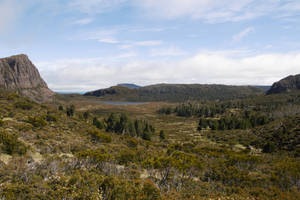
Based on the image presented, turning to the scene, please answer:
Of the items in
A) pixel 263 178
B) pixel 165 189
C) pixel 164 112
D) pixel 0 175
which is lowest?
pixel 164 112

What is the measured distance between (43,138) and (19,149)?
398cm

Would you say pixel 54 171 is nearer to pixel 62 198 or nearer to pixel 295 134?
pixel 62 198

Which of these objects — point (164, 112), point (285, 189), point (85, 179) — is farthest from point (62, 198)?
point (164, 112)

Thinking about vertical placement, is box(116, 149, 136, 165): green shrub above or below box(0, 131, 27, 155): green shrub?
below

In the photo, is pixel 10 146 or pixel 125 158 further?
pixel 125 158

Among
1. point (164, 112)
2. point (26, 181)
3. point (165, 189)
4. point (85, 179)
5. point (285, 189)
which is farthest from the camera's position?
Answer: point (164, 112)

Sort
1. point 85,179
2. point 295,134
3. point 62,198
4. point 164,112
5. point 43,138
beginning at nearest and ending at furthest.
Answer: point 62,198, point 85,179, point 43,138, point 295,134, point 164,112

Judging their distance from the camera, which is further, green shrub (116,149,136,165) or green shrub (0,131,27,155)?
green shrub (116,149,136,165)

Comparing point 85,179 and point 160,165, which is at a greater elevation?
point 85,179

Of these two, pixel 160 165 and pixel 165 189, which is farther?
pixel 160 165

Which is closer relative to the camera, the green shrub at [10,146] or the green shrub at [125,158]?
the green shrub at [10,146]

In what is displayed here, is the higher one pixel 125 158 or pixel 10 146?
pixel 10 146

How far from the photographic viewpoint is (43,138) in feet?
48.3

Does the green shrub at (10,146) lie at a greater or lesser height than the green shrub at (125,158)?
greater
